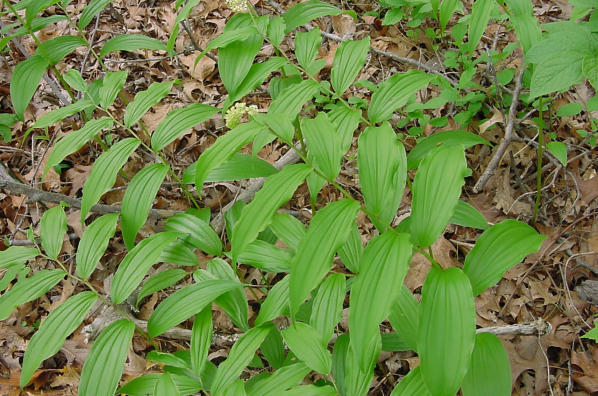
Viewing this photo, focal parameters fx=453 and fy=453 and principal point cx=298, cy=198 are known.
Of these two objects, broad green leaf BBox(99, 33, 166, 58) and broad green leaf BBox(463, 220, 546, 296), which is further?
broad green leaf BBox(99, 33, 166, 58)

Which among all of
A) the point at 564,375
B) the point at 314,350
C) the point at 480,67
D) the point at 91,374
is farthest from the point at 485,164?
the point at 91,374

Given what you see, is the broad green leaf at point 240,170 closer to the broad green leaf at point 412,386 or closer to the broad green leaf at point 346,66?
the broad green leaf at point 346,66

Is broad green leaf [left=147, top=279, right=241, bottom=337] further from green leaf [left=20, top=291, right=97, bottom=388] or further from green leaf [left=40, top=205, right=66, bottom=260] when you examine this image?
green leaf [left=40, top=205, right=66, bottom=260]

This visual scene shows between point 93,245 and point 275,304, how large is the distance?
86 cm

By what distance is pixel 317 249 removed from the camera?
4.17 feet

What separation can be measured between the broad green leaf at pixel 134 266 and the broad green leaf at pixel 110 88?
74 centimetres

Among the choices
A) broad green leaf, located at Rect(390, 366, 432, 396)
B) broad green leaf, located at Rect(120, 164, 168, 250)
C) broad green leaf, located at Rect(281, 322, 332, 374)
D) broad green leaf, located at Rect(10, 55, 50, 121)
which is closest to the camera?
broad green leaf, located at Rect(390, 366, 432, 396)

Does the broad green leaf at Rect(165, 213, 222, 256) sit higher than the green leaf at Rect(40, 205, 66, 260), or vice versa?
the green leaf at Rect(40, 205, 66, 260)

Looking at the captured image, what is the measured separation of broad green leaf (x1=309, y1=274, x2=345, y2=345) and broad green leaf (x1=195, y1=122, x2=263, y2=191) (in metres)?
0.69

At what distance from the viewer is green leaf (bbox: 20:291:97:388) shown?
1767 mm

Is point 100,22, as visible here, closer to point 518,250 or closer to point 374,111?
point 374,111

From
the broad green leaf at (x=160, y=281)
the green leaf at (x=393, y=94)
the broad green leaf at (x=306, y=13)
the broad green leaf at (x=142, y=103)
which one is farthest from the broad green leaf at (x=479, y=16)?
the broad green leaf at (x=160, y=281)

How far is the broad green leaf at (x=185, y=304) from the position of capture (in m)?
1.92

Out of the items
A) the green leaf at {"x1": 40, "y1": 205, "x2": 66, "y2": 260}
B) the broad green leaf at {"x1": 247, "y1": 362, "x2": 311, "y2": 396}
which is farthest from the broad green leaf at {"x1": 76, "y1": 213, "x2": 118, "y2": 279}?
the broad green leaf at {"x1": 247, "y1": 362, "x2": 311, "y2": 396}
